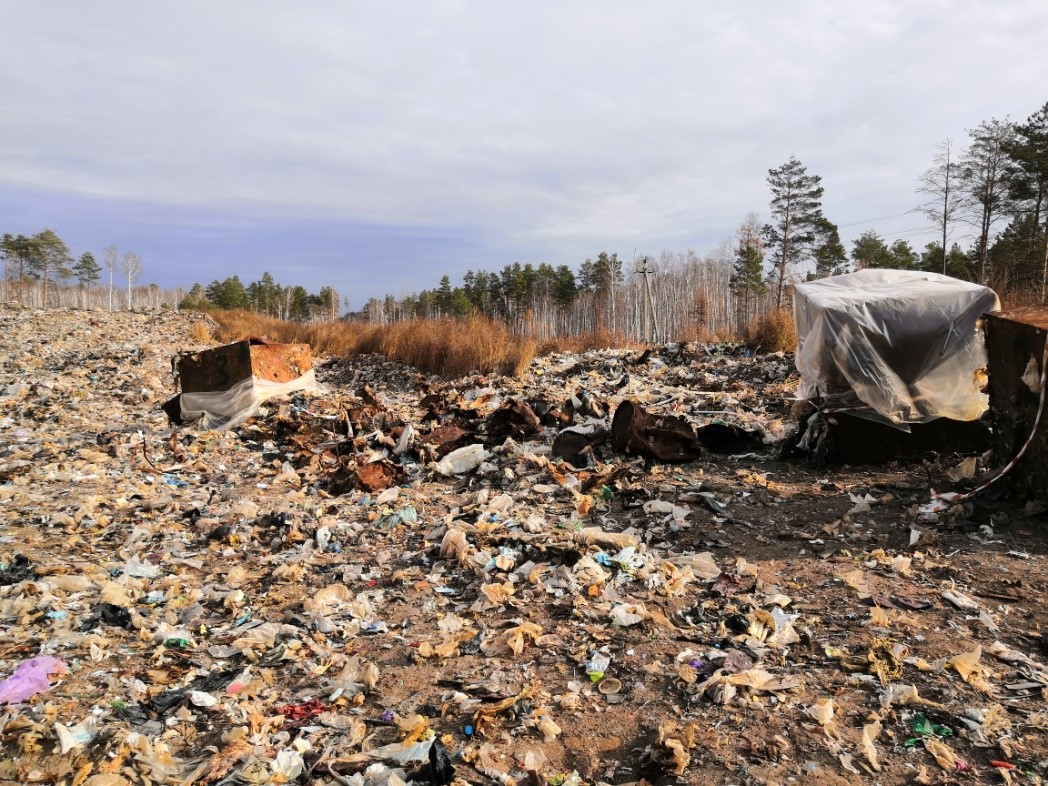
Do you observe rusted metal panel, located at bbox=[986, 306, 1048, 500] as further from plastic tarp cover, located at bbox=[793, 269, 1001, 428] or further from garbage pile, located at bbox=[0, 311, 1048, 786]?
plastic tarp cover, located at bbox=[793, 269, 1001, 428]

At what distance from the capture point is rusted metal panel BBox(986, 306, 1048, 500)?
3561 millimetres

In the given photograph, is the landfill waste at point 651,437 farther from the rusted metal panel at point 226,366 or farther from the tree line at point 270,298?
the tree line at point 270,298

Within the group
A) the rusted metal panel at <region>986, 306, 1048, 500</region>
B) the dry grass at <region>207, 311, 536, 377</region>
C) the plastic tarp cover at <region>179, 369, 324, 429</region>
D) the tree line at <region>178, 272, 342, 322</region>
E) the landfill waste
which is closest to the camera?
the rusted metal panel at <region>986, 306, 1048, 500</region>

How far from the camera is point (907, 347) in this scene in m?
4.55

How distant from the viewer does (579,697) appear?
233cm

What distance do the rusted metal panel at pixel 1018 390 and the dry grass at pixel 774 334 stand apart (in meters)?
7.05

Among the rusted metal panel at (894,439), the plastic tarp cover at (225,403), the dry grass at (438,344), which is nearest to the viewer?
the rusted metal panel at (894,439)

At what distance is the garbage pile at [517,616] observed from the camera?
2018 mm

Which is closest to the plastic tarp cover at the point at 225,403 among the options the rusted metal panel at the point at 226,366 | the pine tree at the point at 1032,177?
the rusted metal panel at the point at 226,366

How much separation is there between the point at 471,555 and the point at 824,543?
2.10m

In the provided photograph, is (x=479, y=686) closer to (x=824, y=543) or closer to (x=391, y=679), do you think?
(x=391, y=679)

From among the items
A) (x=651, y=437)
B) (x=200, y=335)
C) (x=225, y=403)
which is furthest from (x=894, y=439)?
(x=200, y=335)

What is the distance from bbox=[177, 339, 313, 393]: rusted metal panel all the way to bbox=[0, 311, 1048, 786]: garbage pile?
1569 millimetres

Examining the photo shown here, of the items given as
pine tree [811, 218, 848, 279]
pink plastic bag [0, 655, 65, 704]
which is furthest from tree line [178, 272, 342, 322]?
pink plastic bag [0, 655, 65, 704]
